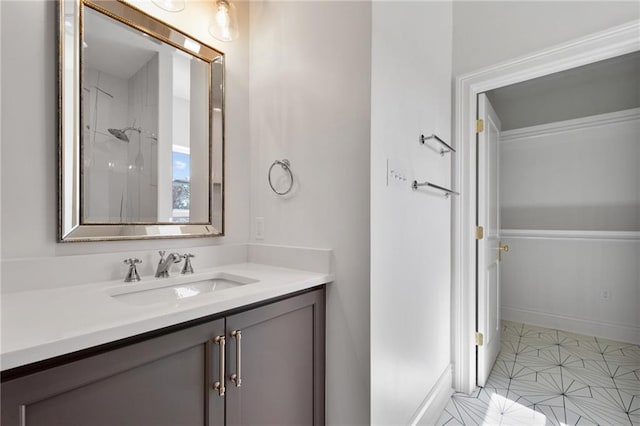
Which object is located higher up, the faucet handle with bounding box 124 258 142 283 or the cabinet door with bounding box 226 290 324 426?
the faucet handle with bounding box 124 258 142 283

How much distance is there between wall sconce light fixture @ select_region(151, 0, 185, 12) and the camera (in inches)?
50.7

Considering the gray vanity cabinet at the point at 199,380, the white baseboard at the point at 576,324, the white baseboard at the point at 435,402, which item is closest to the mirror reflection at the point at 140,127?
the gray vanity cabinet at the point at 199,380

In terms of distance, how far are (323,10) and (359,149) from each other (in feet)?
2.20

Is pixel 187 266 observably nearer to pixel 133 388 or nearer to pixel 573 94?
pixel 133 388

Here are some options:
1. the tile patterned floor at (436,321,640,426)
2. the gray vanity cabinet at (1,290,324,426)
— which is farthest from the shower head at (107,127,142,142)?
the tile patterned floor at (436,321,640,426)

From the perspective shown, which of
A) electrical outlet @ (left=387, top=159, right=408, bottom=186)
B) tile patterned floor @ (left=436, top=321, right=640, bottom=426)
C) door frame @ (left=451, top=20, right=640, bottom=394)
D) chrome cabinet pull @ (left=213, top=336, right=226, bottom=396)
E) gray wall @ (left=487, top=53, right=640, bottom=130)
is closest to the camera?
chrome cabinet pull @ (left=213, top=336, right=226, bottom=396)

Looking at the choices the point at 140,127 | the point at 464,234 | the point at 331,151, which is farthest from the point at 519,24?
the point at 140,127

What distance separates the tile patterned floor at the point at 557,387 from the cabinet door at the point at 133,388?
152 cm

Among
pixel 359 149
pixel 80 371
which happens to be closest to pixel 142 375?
pixel 80 371

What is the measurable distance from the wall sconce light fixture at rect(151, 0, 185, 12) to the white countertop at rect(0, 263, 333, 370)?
3.74 ft

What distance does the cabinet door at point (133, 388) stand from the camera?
0.61 meters

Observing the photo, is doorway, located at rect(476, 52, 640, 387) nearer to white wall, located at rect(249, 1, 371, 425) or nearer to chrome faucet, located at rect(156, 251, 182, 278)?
white wall, located at rect(249, 1, 371, 425)

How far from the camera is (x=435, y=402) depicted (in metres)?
1.79

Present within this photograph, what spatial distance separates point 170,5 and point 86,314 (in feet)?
4.15
